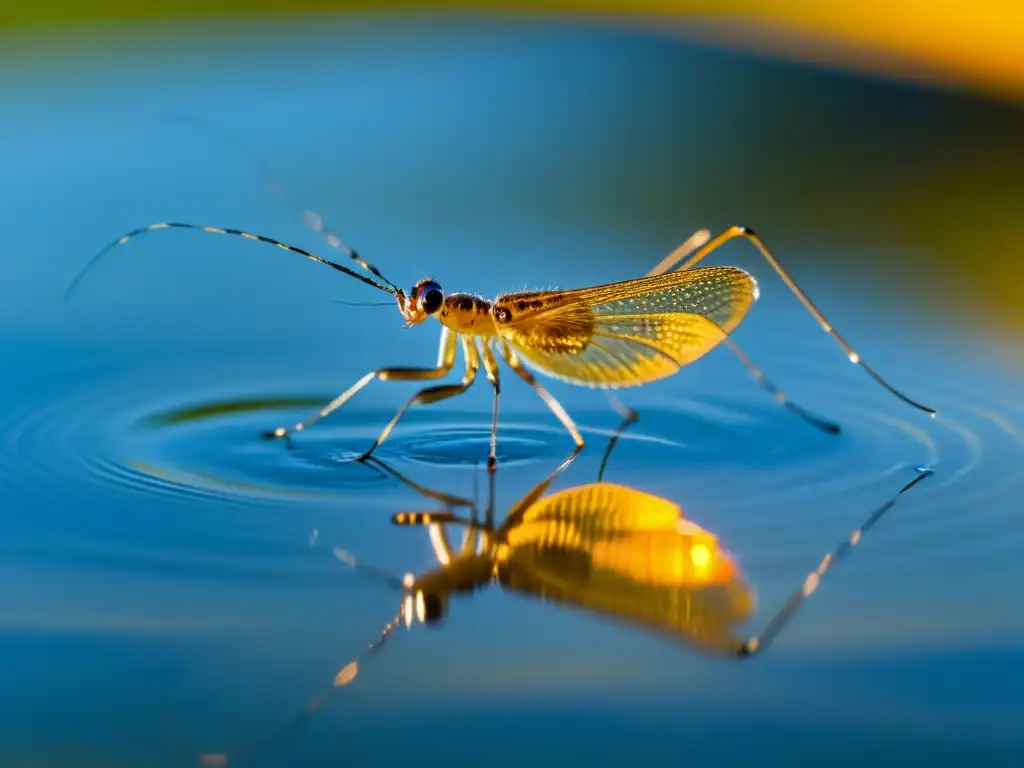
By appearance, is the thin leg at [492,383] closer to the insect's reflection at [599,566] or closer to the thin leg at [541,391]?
the thin leg at [541,391]

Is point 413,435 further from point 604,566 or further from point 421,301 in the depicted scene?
point 604,566

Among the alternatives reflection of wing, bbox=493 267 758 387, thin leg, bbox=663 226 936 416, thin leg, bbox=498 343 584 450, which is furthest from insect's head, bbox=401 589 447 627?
thin leg, bbox=663 226 936 416

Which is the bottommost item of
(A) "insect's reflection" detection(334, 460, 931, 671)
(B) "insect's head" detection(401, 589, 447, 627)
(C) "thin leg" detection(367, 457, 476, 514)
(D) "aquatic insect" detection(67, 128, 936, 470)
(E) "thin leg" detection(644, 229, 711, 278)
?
(B) "insect's head" detection(401, 589, 447, 627)

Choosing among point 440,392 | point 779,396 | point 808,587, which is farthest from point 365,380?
point 808,587

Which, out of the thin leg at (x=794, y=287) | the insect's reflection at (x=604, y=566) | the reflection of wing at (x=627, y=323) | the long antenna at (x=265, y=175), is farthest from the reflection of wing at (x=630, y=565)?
the long antenna at (x=265, y=175)

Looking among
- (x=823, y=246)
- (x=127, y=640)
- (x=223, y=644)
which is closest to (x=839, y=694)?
(x=223, y=644)

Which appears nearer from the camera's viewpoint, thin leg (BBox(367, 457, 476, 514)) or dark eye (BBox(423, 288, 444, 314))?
thin leg (BBox(367, 457, 476, 514))

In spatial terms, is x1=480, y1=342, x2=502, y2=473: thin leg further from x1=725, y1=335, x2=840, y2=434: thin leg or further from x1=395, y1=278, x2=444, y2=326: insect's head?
x1=725, y1=335, x2=840, y2=434: thin leg
